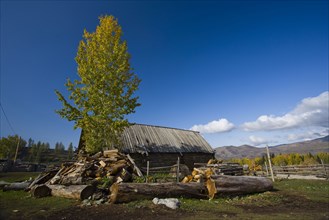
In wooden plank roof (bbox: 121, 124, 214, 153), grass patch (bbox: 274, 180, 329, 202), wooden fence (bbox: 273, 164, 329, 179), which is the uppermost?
wooden plank roof (bbox: 121, 124, 214, 153)

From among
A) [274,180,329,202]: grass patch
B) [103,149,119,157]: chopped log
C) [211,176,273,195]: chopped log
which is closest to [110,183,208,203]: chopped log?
[211,176,273,195]: chopped log

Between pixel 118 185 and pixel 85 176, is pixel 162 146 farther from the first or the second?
pixel 118 185

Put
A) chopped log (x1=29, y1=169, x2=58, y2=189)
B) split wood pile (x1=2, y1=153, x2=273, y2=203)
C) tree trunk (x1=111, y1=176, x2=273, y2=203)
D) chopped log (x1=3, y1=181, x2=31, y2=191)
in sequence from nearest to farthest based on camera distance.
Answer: tree trunk (x1=111, y1=176, x2=273, y2=203) < split wood pile (x1=2, y1=153, x2=273, y2=203) < chopped log (x1=3, y1=181, x2=31, y2=191) < chopped log (x1=29, y1=169, x2=58, y2=189)

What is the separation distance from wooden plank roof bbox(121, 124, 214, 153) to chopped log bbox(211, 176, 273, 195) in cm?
1192

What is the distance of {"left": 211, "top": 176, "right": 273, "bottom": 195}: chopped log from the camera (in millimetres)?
9992

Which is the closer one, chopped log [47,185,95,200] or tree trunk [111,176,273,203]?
tree trunk [111,176,273,203]

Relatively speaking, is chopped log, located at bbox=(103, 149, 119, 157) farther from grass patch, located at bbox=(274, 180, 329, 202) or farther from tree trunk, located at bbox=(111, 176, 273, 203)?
grass patch, located at bbox=(274, 180, 329, 202)

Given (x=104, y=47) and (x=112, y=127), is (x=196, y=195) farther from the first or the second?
(x=104, y=47)

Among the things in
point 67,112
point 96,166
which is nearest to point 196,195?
point 96,166

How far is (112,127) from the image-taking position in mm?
16953

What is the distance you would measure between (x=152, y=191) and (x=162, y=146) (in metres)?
14.7

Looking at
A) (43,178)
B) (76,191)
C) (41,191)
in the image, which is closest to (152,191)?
(76,191)

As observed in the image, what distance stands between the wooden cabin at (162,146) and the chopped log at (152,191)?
→ 445 inches

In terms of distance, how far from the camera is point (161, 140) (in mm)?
24672
